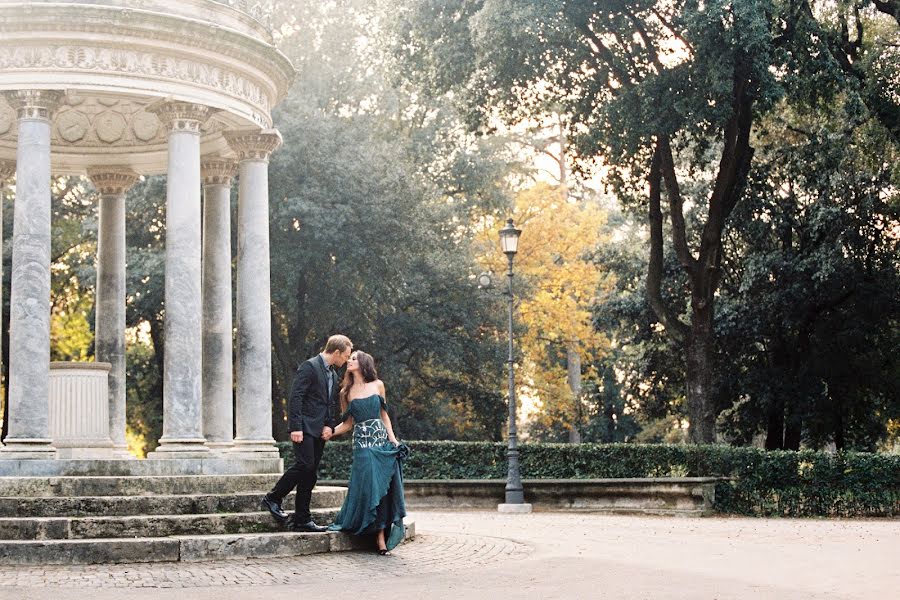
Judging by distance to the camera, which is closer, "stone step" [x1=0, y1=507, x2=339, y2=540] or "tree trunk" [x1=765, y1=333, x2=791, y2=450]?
"stone step" [x1=0, y1=507, x2=339, y2=540]

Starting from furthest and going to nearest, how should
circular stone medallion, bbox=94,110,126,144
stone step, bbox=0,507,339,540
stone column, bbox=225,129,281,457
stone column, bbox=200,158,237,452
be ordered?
circular stone medallion, bbox=94,110,126,144
stone column, bbox=200,158,237,452
stone column, bbox=225,129,281,457
stone step, bbox=0,507,339,540

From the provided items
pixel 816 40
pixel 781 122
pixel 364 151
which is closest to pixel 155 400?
pixel 364 151

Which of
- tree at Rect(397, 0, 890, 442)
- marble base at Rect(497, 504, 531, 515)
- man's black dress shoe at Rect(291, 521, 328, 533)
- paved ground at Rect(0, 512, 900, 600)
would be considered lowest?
marble base at Rect(497, 504, 531, 515)

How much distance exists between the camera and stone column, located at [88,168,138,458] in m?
22.2

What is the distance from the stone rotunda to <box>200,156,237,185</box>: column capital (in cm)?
2

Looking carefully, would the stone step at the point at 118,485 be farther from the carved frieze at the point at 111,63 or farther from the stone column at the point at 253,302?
the carved frieze at the point at 111,63

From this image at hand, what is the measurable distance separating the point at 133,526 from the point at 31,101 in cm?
645

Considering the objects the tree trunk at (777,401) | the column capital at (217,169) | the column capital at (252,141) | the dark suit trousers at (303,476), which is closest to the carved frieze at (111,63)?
the column capital at (252,141)

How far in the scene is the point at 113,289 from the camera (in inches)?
881

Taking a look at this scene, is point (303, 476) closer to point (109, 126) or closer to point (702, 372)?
point (109, 126)

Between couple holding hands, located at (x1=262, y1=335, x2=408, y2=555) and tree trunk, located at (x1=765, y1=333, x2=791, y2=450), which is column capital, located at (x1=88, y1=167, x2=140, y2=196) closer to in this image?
couple holding hands, located at (x1=262, y1=335, x2=408, y2=555)

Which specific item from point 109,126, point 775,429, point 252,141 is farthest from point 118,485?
point 775,429

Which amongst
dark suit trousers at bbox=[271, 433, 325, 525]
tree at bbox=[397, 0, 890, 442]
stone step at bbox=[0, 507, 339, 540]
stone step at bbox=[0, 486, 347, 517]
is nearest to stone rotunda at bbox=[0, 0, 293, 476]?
stone step at bbox=[0, 486, 347, 517]

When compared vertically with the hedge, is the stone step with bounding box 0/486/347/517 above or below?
above
